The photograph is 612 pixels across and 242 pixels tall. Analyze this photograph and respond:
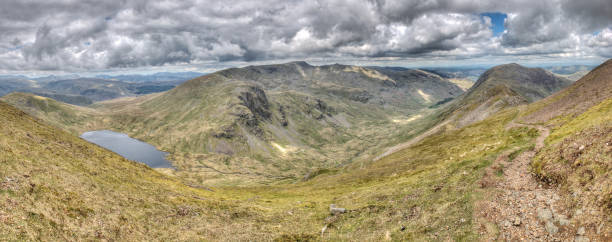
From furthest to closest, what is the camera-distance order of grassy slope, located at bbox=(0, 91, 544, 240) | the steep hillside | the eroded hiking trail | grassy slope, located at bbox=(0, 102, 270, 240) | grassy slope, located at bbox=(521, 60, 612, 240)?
the steep hillside < grassy slope, located at bbox=(0, 91, 544, 240) < grassy slope, located at bbox=(0, 102, 270, 240) < the eroded hiking trail < grassy slope, located at bbox=(521, 60, 612, 240)

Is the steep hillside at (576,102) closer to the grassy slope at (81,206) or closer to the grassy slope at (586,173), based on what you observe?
the grassy slope at (586,173)

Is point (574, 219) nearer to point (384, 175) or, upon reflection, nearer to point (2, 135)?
point (384, 175)

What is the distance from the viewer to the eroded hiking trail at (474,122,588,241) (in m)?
23.4

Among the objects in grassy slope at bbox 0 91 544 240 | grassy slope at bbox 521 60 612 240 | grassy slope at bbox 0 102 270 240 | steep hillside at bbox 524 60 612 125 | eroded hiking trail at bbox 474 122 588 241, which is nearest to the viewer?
grassy slope at bbox 521 60 612 240

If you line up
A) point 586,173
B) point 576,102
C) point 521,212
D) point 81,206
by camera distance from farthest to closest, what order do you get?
1. point 576,102
2. point 81,206
3. point 586,173
4. point 521,212

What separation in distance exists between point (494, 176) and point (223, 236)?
1666 inches

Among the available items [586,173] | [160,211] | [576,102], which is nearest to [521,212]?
[586,173]

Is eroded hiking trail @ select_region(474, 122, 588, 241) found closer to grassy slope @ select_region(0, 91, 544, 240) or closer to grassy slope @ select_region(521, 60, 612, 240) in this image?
grassy slope @ select_region(521, 60, 612, 240)

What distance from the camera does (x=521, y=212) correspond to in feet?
88.8

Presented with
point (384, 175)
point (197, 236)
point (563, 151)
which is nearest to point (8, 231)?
point (197, 236)

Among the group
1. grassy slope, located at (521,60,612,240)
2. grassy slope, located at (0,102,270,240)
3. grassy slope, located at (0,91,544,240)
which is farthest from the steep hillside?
grassy slope, located at (0,102,270,240)

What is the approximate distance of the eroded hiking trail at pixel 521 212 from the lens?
2339cm

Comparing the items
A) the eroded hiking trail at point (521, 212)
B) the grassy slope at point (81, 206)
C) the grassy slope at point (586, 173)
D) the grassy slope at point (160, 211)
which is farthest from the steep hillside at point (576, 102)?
the grassy slope at point (81, 206)

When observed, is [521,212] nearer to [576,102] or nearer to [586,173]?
[586,173]
